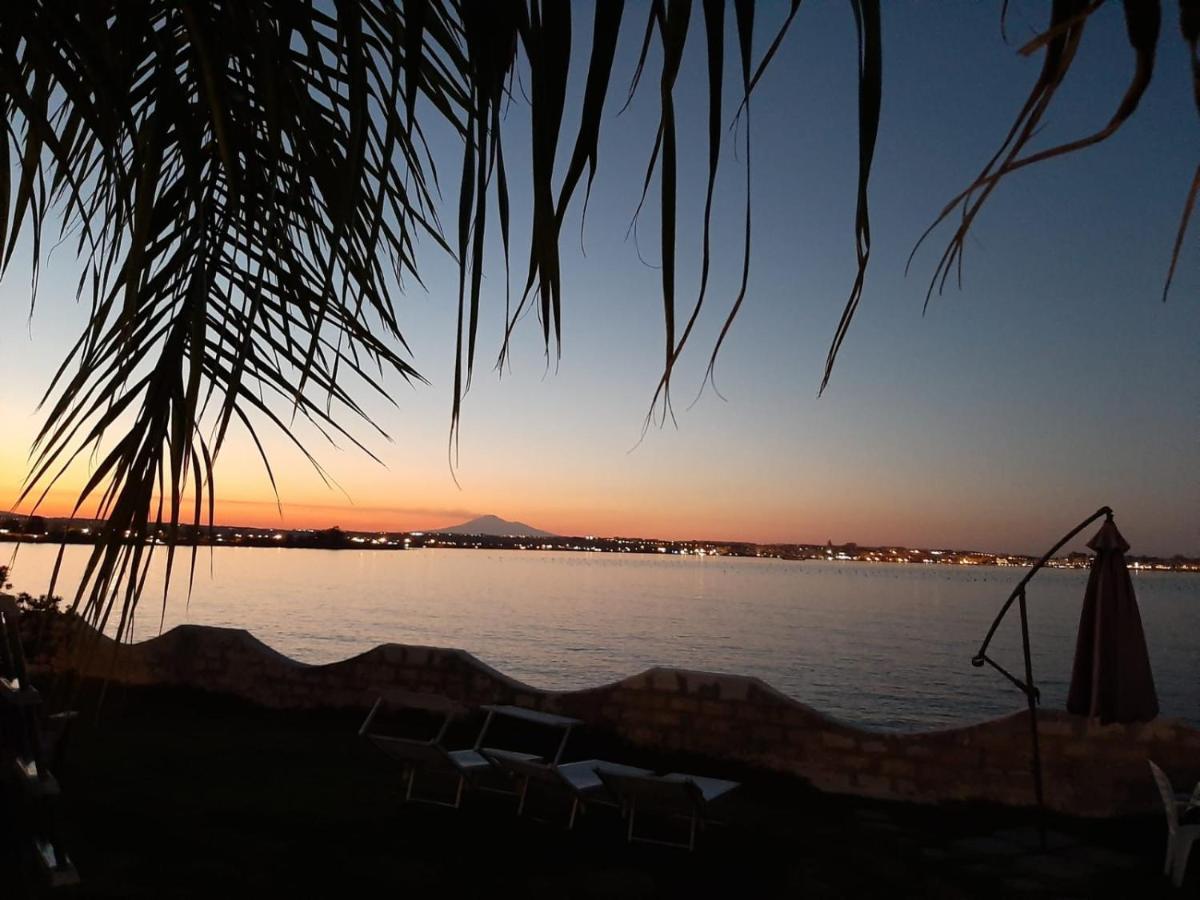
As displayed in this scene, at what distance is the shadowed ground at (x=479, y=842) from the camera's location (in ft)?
17.0

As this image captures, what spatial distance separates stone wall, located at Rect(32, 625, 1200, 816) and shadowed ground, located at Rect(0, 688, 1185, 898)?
0.51ft

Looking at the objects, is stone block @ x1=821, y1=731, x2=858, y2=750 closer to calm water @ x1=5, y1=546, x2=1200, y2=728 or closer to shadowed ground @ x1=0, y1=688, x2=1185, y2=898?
shadowed ground @ x1=0, y1=688, x2=1185, y2=898

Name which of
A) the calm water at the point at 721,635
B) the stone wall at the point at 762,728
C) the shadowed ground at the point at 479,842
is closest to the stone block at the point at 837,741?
the stone wall at the point at 762,728

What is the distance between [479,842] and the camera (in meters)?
5.95

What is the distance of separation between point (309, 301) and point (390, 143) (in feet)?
2.11

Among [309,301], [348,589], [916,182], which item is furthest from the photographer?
[348,589]

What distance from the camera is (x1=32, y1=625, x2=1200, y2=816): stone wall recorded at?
684 centimetres

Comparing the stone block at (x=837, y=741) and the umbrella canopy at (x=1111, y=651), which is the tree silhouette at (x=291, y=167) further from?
the stone block at (x=837, y=741)

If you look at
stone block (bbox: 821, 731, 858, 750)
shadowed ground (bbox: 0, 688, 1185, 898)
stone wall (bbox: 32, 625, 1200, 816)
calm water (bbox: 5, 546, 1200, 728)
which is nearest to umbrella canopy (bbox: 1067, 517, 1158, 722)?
stone wall (bbox: 32, 625, 1200, 816)

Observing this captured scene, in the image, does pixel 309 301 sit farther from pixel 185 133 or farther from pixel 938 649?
pixel 938 649

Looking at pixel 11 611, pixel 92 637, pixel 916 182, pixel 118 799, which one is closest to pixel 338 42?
pixel 92 637

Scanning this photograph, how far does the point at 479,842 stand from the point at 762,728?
266cm

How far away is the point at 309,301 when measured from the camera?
1.39 meters

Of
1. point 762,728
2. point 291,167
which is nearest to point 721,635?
point 762,728
